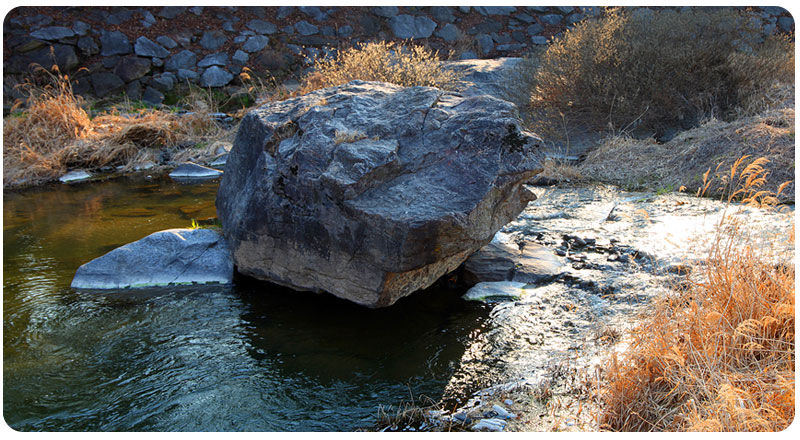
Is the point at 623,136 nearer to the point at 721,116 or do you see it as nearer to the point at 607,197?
the point at 721,116

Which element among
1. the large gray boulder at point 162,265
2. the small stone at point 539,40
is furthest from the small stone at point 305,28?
the large gray boulder at point 162,265

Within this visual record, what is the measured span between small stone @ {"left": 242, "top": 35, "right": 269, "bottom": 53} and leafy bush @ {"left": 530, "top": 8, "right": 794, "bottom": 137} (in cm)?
703

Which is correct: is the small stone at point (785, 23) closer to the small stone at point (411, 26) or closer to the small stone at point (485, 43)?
the small stone at point (485, 43)

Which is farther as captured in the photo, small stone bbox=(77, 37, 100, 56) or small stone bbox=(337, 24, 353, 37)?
small stone bbox=(337, 24, 353, 37)

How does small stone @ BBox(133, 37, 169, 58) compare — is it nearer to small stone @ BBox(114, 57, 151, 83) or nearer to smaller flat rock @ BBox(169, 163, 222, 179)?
small stone @ BBox(114, 57, 151, 83)

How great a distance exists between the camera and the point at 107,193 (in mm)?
7617

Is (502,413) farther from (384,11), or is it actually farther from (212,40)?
(384,11)

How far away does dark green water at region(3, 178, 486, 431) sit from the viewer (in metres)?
2.88

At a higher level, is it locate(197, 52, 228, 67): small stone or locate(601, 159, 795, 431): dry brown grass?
locate(197, 52, 228, 67): small stone

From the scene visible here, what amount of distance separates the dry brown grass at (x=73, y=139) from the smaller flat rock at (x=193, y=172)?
99cm

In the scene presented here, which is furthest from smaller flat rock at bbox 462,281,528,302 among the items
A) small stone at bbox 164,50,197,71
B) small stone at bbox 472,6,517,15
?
small stone at bbox 472,6,517,15

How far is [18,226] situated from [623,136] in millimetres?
7449

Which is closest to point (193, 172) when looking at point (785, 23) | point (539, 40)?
point (539, 40)

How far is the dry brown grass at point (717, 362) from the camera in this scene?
2.22 metres
